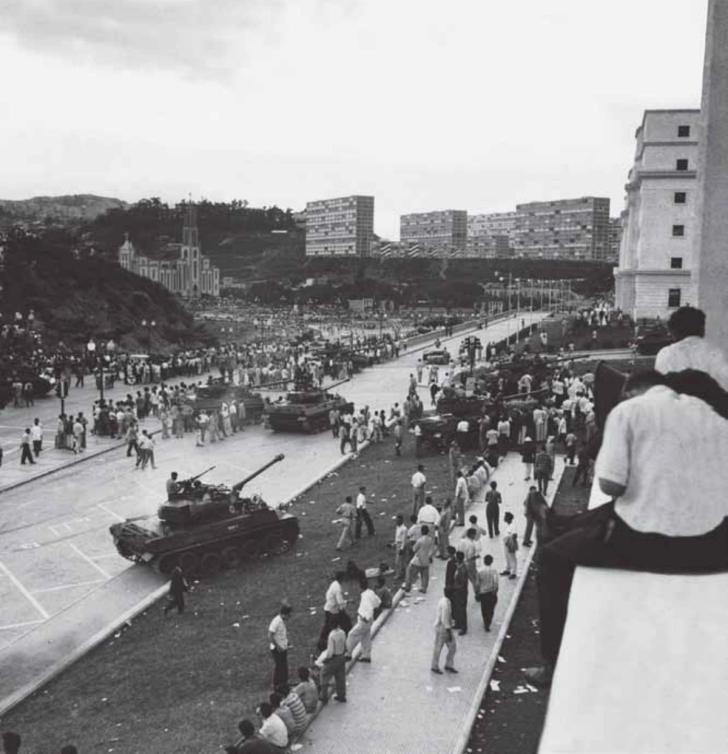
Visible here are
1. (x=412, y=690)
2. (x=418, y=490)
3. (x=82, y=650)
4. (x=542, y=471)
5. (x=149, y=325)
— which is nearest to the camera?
(x=412, y=690)

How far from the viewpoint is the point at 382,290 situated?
504 feet

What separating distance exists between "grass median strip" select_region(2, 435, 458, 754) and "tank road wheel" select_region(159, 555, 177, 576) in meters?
0.66

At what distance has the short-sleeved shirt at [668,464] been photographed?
1.85m

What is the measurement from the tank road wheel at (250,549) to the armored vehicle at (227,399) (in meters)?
16.3

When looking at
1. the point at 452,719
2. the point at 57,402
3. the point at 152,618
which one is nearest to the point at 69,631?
the point at 152,618

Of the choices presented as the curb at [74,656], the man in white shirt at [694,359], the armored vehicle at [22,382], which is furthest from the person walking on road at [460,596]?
the armored vehicle at [22,382]

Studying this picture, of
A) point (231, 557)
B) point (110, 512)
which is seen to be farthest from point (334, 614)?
point (110, 512)

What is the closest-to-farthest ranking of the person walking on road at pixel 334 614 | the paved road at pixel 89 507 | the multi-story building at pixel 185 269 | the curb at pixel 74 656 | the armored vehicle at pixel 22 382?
the person walking on road at pixel 334 614
the curb at pixel 74 656
the paved road at pixel 89 507
the armored vehicle at pixel 22 382
the multi-story building at pixel 185 269

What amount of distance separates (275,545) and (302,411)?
47.3 feet

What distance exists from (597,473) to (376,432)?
1075 inches

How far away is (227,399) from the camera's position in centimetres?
3381

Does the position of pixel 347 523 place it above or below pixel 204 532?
above

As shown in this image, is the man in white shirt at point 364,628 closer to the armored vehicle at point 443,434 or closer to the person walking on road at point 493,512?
the person walking on road at point 493,512

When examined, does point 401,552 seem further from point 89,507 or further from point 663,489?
point 663,489
